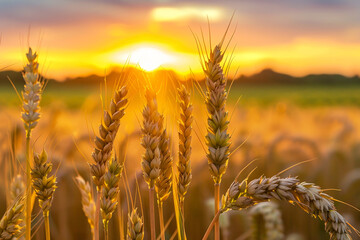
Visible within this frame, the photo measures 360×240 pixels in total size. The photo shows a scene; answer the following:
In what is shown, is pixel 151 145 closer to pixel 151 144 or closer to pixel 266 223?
pixel 151 144

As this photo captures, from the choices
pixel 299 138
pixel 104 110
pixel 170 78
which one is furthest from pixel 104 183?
pixel 299 138

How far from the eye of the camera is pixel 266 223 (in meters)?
2.73

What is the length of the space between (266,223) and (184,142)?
4.37 ft

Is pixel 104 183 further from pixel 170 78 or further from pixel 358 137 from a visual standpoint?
pixel 358 137

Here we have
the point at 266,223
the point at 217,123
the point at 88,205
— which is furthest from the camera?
the point at 266,223

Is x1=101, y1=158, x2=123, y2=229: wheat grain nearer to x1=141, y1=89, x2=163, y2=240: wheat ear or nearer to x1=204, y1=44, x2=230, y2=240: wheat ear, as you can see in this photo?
x1=141, y1=89, x2=163, y2=240: wheat ear

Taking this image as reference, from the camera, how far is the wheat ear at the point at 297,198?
1389 mm

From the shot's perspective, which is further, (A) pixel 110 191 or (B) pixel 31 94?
(B) pixel 31 94

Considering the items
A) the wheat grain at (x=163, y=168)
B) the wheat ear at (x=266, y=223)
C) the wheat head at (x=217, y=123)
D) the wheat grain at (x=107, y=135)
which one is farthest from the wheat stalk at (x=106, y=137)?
the wheat ear at (x=266, y=223)

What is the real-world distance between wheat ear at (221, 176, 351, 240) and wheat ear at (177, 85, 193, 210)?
174 millimetres

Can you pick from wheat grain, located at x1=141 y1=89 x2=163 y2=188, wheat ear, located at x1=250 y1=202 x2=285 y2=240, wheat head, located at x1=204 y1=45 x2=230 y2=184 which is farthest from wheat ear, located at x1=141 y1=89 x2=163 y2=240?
wheat ear, located at x1=250 y1=202 x2=285 y2=240

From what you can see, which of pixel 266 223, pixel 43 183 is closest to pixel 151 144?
pixel 43 183

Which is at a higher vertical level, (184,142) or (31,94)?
(31,94)

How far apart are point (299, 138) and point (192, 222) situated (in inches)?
56.2
